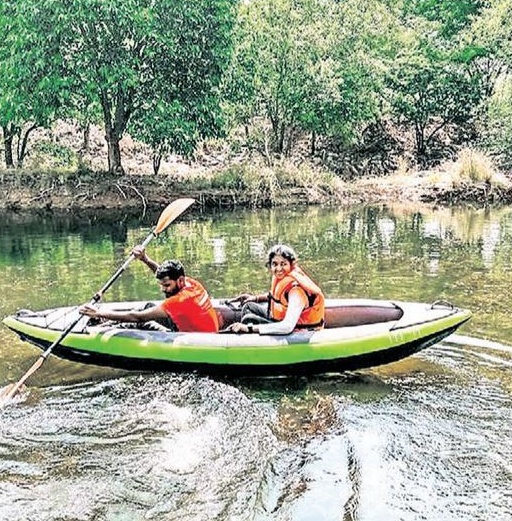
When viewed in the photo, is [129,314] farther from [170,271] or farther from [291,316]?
[291,316]

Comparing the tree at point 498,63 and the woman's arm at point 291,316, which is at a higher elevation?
the tree at point 498,63

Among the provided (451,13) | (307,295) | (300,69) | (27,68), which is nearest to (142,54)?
(27,68)

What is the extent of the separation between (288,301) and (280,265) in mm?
274

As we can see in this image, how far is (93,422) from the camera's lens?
476 cm

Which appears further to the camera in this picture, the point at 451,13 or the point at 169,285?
the point at 451,13

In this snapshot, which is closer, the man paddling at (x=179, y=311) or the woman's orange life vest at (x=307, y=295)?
the woman's orange life vest at (x=307, y=295)

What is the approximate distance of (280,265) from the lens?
5.41 meters

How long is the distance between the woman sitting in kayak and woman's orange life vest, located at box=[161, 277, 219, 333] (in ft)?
0.67

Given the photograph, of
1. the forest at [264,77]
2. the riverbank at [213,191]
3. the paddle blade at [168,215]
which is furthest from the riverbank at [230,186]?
the paddle blade at [168,215]

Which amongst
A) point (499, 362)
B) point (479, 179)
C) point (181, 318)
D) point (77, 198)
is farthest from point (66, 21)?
point (499, 362)

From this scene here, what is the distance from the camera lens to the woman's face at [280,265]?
539 cm

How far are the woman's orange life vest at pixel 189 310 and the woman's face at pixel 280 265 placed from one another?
62 centimetres

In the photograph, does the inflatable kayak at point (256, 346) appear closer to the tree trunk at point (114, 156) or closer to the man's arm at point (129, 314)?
the man's arm at point (129, 314)

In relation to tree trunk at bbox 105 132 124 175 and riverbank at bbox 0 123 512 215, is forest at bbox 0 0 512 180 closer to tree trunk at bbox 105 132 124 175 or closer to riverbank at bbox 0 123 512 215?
tree trunk at bbox 105 132 124 175
